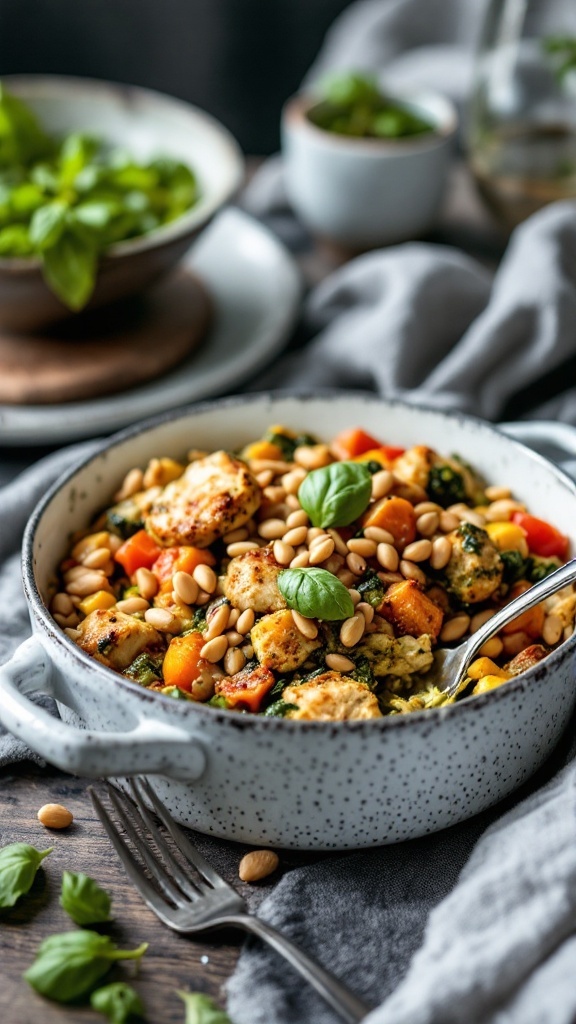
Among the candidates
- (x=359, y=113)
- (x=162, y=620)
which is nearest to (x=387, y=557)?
(x=162, y=620)

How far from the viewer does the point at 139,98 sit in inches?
162

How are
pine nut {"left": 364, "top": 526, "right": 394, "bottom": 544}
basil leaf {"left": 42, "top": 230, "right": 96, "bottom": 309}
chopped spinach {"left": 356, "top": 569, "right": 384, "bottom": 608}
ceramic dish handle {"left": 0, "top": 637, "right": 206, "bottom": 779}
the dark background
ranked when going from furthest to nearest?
the dark background → basil leaf {"left": 42, "top": 230, "right": 96, "bottom": 309} → pine nut {"left": 364, "top": 526, "right": 394, "bottom": 544} → chopped spinach {"left": 356, "top": 569, "right": 384, "bottom": 608} → ceramic dish handle {"left": 0, "top": 637, "right": 206, "bottom": 779}

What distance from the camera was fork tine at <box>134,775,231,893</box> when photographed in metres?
1.89

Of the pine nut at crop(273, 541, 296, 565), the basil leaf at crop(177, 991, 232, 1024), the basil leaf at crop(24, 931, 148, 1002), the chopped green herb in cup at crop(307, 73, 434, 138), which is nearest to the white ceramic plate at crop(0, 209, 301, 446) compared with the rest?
the chopped green herb in cup at crop(307, 73, 434, 138)

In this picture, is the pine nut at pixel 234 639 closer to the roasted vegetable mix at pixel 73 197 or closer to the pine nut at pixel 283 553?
the pine nut at pixel 283 553

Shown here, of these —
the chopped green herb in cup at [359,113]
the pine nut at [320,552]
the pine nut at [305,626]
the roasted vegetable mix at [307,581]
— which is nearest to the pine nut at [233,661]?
the roasted vegetable mix at [307,581]

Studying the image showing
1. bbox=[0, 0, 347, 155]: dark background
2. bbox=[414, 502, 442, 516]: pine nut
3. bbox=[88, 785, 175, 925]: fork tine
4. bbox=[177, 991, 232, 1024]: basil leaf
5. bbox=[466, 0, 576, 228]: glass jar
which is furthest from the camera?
bbox=[0, 0, 347, 155]: dark background

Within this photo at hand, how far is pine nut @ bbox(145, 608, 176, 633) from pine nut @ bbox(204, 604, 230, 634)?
0.08 meters

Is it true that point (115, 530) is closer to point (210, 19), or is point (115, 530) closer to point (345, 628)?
point (345, 628)

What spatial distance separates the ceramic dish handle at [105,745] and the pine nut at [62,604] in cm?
41

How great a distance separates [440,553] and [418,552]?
5 cm

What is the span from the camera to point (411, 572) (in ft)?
7.38

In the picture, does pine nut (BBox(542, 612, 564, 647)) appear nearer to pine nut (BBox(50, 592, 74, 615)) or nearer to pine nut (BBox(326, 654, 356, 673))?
pine nut (BBox(326, 654, 356, 673))

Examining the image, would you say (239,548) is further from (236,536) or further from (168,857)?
(168,857)
